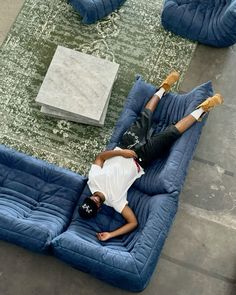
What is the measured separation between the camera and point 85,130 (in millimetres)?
4578

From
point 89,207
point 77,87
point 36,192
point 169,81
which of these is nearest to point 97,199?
point 89,207

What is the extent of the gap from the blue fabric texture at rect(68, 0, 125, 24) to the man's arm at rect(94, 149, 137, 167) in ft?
4.95

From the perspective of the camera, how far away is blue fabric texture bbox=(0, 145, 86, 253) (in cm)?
387

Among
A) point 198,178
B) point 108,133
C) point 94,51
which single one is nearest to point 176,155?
point 198,178

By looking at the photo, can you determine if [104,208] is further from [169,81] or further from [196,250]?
[169,81]

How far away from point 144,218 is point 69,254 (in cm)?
65

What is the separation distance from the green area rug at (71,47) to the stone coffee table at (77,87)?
16 centimetres

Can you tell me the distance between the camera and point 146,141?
4.18 metres

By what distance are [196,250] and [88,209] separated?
0.99 m

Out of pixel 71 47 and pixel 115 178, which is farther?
pixel 71 47

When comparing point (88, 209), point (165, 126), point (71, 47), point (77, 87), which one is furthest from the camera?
point (71, 47)

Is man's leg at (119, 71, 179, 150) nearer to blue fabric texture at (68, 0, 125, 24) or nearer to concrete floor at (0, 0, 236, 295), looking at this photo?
concrete floor at (0, 0, 236, 295)

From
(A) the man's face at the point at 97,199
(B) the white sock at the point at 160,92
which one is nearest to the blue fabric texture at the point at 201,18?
(B) the white sock at the point at 160,92

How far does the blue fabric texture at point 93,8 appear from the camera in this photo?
4.82m
